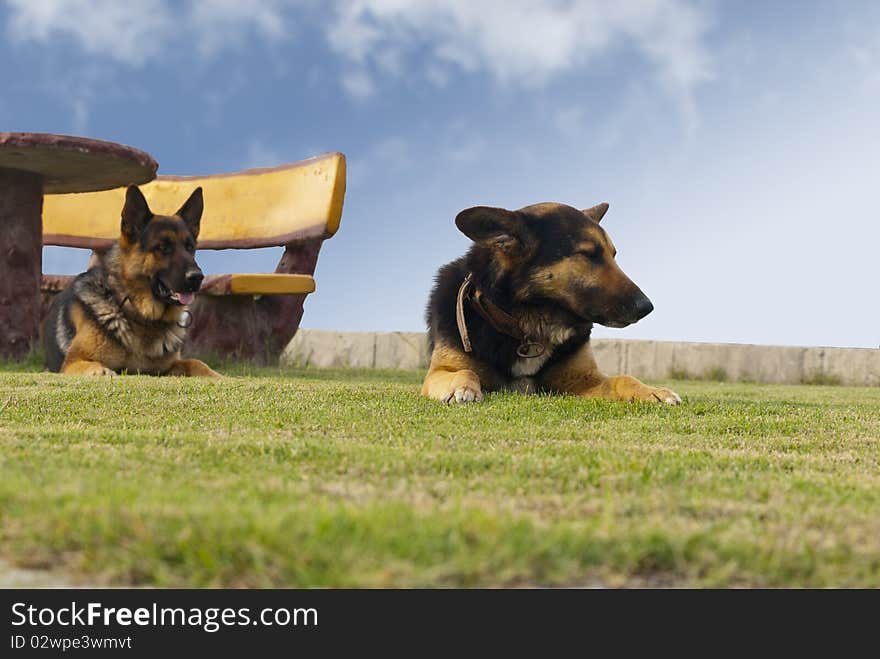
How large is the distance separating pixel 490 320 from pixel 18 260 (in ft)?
14.7

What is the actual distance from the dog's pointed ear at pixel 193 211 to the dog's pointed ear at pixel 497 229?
251cm

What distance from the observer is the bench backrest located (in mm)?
7938

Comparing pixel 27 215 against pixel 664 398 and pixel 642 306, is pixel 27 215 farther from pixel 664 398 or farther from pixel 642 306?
pixel 664 398

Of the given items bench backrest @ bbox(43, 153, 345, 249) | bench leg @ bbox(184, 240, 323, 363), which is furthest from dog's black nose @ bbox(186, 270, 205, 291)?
bench backrest @ bbox(43, 153, 345, 249)

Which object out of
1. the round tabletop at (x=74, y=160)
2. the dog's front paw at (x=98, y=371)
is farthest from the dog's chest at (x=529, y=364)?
the round tabletop at (x=74, y=160)

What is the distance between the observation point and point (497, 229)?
157 inches

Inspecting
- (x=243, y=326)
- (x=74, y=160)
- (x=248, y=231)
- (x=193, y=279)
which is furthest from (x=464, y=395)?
(x=248, y=231)

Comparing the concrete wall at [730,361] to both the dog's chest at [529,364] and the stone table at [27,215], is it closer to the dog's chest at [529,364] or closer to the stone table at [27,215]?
the stone table at [27,215]

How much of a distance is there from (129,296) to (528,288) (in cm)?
285

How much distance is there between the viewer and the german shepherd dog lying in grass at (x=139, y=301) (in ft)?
18.1
